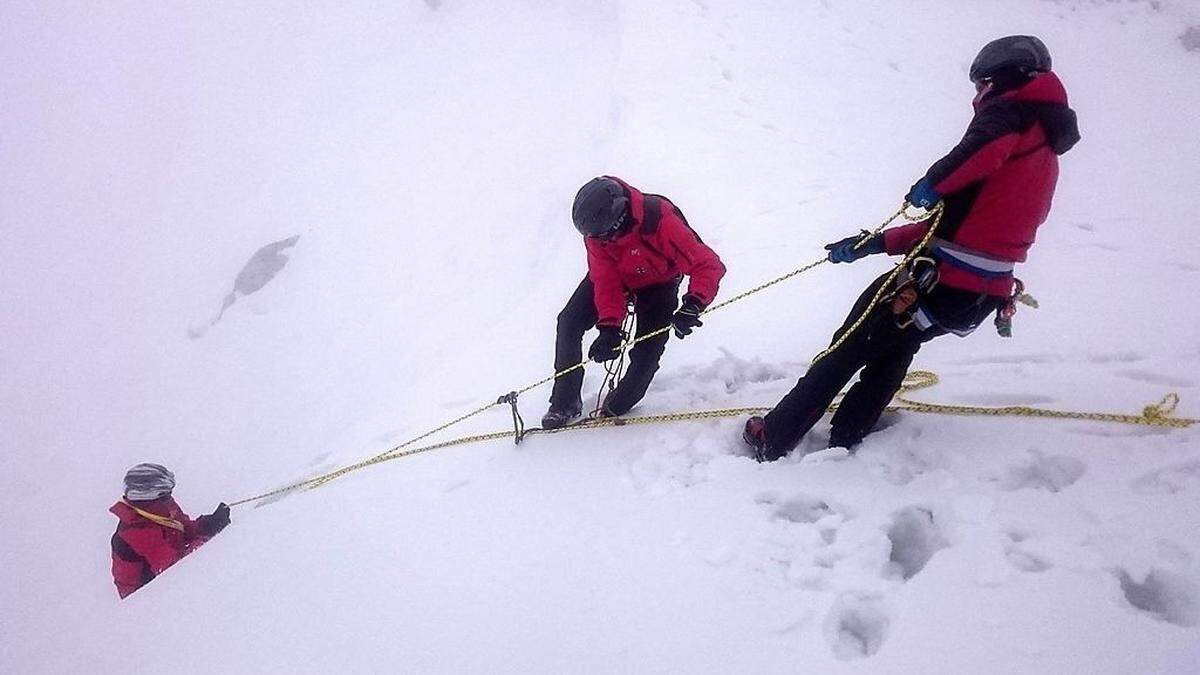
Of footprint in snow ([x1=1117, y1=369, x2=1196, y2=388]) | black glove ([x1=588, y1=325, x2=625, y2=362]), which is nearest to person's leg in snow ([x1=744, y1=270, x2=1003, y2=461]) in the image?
black glove ([x1=588, y1=325, x2=625, y2=362])

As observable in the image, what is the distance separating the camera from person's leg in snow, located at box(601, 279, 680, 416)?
366cm

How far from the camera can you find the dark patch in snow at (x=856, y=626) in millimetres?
2141

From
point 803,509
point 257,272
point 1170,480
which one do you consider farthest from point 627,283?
point 257,272

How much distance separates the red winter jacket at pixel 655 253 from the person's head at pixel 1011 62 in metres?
1.30

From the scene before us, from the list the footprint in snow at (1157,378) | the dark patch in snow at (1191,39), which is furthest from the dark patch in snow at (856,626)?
the dark patch in snow at (1191,39)

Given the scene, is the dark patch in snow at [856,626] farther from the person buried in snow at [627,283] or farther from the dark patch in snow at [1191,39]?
the dark patch in snow at [1191,39]

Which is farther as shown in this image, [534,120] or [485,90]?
[485,90]

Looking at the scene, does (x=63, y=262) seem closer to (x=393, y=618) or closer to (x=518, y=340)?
(x=518, y=340)

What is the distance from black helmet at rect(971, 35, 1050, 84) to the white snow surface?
1.50m

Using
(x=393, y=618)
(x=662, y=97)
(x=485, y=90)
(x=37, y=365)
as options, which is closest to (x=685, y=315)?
(x=393, y=618)

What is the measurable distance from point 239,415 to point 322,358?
1.60 meters

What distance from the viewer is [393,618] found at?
2842 millimetres

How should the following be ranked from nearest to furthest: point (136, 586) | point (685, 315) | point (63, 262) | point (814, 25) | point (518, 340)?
1. point (685, 315)
2. point (136, 586)
3. point (518, 340)
4. point (814, 25)
5. point (63, 262)

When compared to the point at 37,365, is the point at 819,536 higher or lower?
lower
